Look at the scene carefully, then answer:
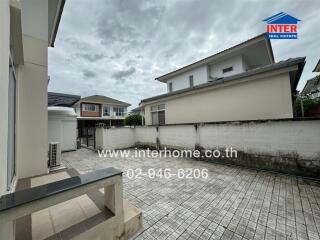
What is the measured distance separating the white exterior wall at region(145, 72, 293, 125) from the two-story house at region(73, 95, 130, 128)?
1704cm

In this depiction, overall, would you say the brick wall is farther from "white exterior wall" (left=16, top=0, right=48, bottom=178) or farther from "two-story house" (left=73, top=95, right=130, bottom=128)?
"two-story house" (left=73, top=95, right=130, bottom=128)

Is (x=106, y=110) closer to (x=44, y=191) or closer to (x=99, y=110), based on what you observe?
A: (x=99, y=110)

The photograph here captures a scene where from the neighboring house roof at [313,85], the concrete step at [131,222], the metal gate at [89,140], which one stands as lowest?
the concrete step at [131,222]

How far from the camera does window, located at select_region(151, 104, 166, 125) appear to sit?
31.8ft

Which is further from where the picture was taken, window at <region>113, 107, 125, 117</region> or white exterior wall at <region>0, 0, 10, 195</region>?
window at <region>113, 107, 125, 117</region>

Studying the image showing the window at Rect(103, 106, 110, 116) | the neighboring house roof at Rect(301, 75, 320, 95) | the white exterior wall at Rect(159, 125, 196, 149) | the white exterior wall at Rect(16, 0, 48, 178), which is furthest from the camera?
the window at Rect(103, 106, 110, 116)

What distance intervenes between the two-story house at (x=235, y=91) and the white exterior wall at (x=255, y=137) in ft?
4.03

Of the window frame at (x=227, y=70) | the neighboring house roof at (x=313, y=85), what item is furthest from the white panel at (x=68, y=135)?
the neighboring house roof at (x=313, y=85)

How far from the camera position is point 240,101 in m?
6.08

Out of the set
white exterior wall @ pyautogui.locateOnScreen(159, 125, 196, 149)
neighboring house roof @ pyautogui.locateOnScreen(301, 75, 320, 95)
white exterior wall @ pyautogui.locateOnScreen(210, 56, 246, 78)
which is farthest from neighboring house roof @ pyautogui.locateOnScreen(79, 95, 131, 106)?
neighboring house roof @ pyautogui.locateOnScreen(301, 75, 320, 95)

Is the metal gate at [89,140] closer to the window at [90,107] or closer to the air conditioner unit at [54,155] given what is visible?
the air conditioner unit at [54,155]

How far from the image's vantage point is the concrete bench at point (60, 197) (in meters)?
1.10

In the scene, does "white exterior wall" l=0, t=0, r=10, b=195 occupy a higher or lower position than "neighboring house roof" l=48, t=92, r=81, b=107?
lower

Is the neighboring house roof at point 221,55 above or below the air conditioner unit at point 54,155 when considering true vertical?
above
